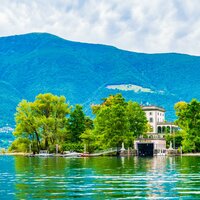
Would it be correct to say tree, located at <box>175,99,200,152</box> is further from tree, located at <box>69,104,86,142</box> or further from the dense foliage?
tree, located at <box>69,104,86,142</box>

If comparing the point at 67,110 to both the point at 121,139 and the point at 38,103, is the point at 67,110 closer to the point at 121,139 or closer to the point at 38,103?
the point at 38,103

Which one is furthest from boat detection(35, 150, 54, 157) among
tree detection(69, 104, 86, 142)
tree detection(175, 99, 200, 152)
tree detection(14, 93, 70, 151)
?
tree detection(175, 99, 200, 152)

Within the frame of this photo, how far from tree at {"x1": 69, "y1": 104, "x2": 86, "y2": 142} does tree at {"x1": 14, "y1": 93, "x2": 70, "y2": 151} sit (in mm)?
1552

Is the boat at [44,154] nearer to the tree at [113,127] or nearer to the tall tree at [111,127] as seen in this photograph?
the tree at [113,127]

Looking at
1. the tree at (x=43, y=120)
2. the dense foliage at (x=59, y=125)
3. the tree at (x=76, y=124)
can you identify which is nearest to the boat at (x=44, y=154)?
the dense foliage at (x=59, y=125)

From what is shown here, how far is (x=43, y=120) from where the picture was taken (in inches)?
4518

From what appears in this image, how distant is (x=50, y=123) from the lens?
4547 inches

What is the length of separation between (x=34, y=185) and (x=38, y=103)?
84.6 metres

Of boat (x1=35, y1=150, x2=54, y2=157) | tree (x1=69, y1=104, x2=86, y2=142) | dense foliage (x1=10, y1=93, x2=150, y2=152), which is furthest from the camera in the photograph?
tree (x1=69, y1=104, x2=86, y2=142)

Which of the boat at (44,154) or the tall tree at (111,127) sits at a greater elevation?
the tall tree at (111,127)

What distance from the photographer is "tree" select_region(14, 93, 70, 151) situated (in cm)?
11631

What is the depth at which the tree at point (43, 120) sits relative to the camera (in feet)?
382

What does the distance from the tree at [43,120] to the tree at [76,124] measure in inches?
61.1

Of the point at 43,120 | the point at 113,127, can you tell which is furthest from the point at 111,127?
the point at 43,120
